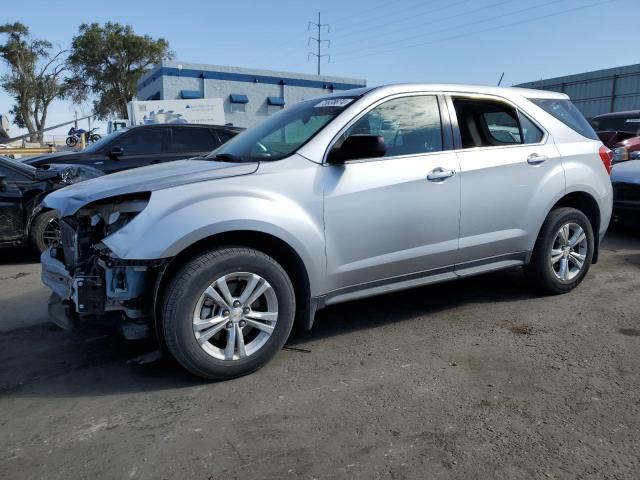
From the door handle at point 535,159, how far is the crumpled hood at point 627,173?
346cm

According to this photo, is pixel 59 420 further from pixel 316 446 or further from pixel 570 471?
pixel 570 471

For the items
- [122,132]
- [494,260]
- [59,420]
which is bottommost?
[59,420]

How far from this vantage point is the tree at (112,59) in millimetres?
40344

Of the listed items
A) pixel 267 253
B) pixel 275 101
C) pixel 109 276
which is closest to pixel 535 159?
pixel 267 253

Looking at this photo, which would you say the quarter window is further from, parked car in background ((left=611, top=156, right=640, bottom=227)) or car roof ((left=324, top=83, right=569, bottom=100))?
parked car in background ((left=611, top=156, right=640, bottom=227))

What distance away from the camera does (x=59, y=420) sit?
2.81 m

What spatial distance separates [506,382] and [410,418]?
751 millimetres

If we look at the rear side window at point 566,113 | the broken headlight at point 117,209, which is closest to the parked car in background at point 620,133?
the rear side window at point 566,113

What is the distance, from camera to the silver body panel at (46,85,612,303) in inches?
120

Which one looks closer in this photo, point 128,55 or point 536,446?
point 536,446

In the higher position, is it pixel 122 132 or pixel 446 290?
pixel 122 132

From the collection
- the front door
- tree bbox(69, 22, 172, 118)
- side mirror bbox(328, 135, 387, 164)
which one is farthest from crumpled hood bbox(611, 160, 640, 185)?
tree bbox(69, 22, 172, 118)

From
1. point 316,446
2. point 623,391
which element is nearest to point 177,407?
point 316,446

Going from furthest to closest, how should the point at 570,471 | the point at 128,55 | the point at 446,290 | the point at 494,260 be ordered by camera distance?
the point at 128,55, the point at 446,290, the point at 494,260, the point at 570,471
